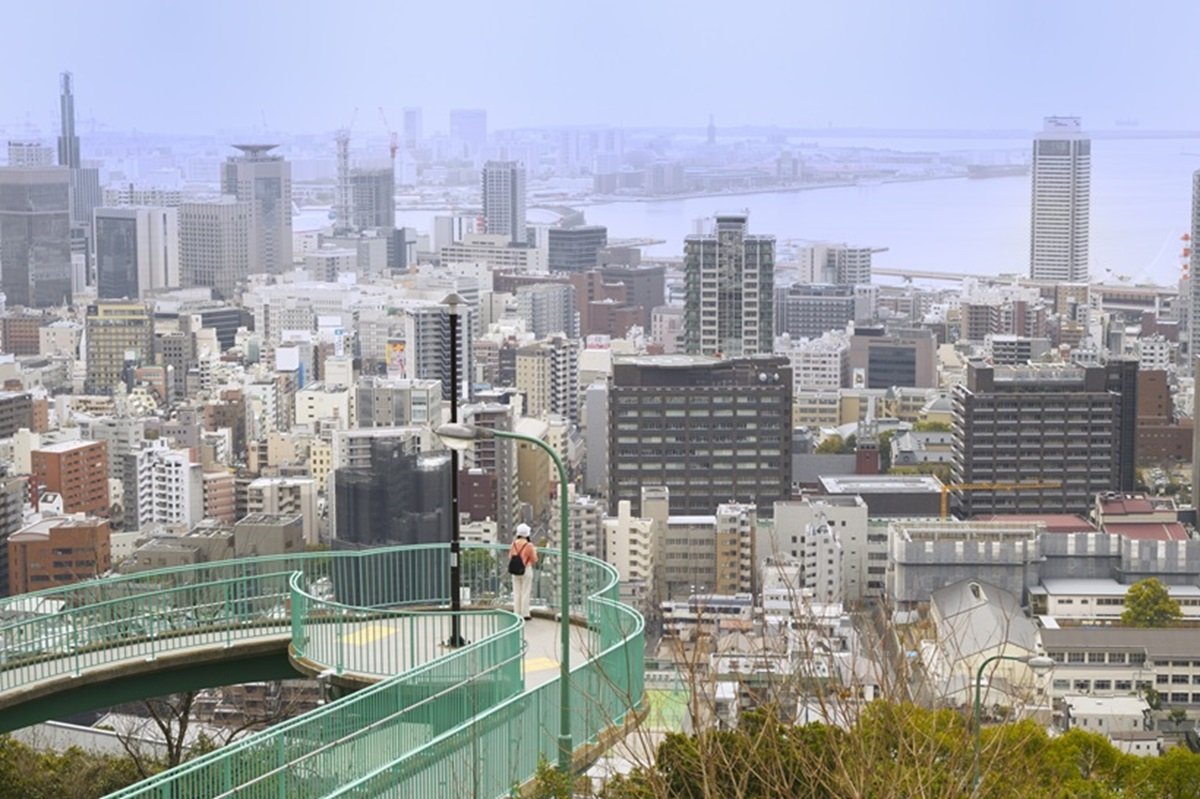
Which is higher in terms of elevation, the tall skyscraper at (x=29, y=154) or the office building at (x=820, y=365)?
the tall skyscraper at (x=29, y=154)

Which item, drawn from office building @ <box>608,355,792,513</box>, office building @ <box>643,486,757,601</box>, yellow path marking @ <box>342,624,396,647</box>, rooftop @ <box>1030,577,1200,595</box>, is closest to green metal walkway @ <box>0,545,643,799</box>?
yellow path marking @ <box>342,624,396,647</box>

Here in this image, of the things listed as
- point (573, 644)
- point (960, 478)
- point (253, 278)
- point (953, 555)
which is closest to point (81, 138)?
point (253, 278)

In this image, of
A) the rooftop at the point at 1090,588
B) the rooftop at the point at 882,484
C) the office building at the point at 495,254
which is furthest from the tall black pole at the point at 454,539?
the office building at the point at 495,254

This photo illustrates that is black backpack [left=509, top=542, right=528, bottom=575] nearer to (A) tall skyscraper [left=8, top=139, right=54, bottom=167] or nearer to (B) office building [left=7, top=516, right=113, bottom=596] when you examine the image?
(B) office building [left=7, top=516, right=113, bottom=596]

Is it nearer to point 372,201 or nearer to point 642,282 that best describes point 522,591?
point 642,282

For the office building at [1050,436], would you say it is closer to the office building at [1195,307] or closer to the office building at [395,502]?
the office building at [395,502]
